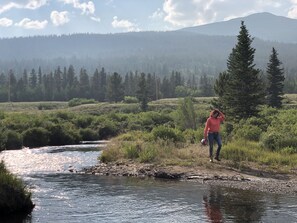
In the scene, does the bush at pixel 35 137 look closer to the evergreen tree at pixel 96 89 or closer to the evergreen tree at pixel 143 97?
the evergreen tree at pixel 143 97

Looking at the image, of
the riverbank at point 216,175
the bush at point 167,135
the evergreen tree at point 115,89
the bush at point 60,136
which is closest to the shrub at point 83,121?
the bush at point 60,136

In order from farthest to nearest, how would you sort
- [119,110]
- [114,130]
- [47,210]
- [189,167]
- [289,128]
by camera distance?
[119,110]
[114,130]
[289,128]
[189,167]
[47,210]

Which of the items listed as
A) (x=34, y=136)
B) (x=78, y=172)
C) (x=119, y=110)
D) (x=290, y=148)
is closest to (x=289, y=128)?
(x=290, y=148)

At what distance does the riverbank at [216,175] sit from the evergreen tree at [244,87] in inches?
1066

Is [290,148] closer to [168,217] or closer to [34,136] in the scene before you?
[168,217]

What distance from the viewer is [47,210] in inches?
626

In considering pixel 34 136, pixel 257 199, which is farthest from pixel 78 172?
pixel 34 136

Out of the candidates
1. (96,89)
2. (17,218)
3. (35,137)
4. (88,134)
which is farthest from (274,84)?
(96,89)

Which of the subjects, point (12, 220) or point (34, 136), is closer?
point (12, 220)

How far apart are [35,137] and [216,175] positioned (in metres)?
34.3

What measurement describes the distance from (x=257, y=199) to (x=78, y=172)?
12040 mm

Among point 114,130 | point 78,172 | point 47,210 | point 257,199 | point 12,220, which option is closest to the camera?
point 12,220

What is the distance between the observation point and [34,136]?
52.8 metres

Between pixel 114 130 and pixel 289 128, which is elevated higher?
pixel 289 128
